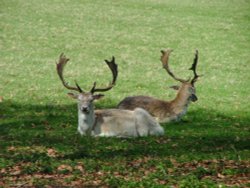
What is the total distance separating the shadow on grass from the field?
0.03 metres

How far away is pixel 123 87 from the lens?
26.9 meters

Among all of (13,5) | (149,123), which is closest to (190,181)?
(149,123)

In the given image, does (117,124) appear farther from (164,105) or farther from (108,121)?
(164,105)

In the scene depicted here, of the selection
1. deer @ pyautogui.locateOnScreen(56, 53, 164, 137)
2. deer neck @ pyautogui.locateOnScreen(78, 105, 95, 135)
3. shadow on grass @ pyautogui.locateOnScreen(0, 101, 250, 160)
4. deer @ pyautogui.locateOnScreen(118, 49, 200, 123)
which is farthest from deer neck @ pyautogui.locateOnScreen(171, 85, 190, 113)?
deer neck @ pyautogui.locateOnScreen(78, 105, 95, 135)

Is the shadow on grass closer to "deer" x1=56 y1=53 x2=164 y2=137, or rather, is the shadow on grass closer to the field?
the field

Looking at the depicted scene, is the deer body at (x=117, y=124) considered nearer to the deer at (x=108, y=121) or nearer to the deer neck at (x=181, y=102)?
the deer at (x=108, y=121)

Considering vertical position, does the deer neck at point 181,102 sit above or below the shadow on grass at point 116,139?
above

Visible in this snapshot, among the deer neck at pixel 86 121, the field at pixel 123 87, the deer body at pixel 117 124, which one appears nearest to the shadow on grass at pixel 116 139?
the field at pixel 123 87

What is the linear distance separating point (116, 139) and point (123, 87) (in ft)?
34.9

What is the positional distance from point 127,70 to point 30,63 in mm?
4695

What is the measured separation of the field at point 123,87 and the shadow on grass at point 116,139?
3 centimetres

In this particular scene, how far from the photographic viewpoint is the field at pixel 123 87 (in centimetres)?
1291

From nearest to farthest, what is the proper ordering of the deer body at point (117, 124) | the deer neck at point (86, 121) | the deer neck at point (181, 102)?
the deer neck at point (86, 121)
the deer body at point (117, 124)
the deer neck at point (181, 102)

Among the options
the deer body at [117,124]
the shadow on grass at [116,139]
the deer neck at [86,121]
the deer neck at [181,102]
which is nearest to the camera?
the shadow on grass at [116,139]
